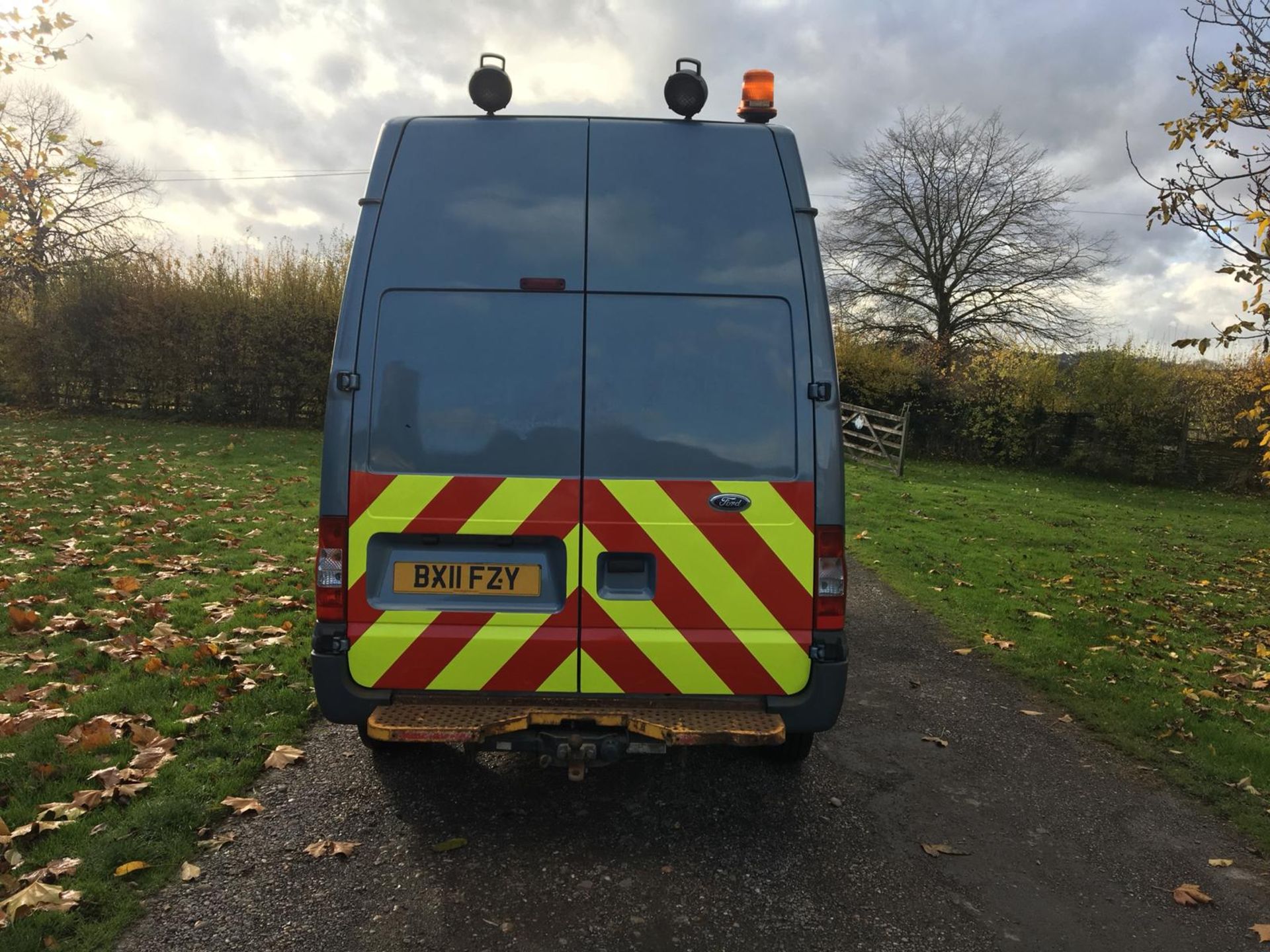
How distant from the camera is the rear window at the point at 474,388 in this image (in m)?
2.91

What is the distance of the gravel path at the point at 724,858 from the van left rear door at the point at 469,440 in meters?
0.72

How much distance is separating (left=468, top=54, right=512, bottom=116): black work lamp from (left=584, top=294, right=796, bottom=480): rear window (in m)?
1.00

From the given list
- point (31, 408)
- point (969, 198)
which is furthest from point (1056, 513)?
point (31, 408)

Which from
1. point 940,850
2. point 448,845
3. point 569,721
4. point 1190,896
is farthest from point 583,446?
point 1190,896

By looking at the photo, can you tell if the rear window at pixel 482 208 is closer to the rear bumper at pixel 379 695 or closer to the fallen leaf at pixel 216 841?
the rear bumper at pixel 379 695

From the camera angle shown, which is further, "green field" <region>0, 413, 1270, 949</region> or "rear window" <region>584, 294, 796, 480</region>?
"green field" <region>0, 413, 1270, 949</region>

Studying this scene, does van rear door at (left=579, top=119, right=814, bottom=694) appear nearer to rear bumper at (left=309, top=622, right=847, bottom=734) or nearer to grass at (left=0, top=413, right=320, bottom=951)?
rear bumper at (left=309, top=622, right=847, bottom=734)

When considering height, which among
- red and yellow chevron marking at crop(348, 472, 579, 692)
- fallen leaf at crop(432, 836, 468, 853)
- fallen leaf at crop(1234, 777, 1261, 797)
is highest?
red and yellow chevron marking at crop(348, 472, 579, 692)

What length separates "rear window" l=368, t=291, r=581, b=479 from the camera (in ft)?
9.53

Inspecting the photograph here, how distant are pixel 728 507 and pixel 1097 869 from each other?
216 centimetres

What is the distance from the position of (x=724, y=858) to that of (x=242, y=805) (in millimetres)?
2044

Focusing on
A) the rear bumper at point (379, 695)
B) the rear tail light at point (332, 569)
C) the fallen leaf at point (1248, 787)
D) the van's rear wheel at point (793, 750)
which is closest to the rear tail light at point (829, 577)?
the rear bumper at point (379, 695)

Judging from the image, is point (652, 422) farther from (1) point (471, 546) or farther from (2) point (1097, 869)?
(2) point (1097, 869)

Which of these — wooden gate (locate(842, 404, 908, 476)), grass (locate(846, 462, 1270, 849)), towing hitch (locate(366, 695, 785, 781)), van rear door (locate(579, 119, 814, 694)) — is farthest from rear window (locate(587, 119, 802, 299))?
wooden gate (locate(842, 404, 908, 476))
